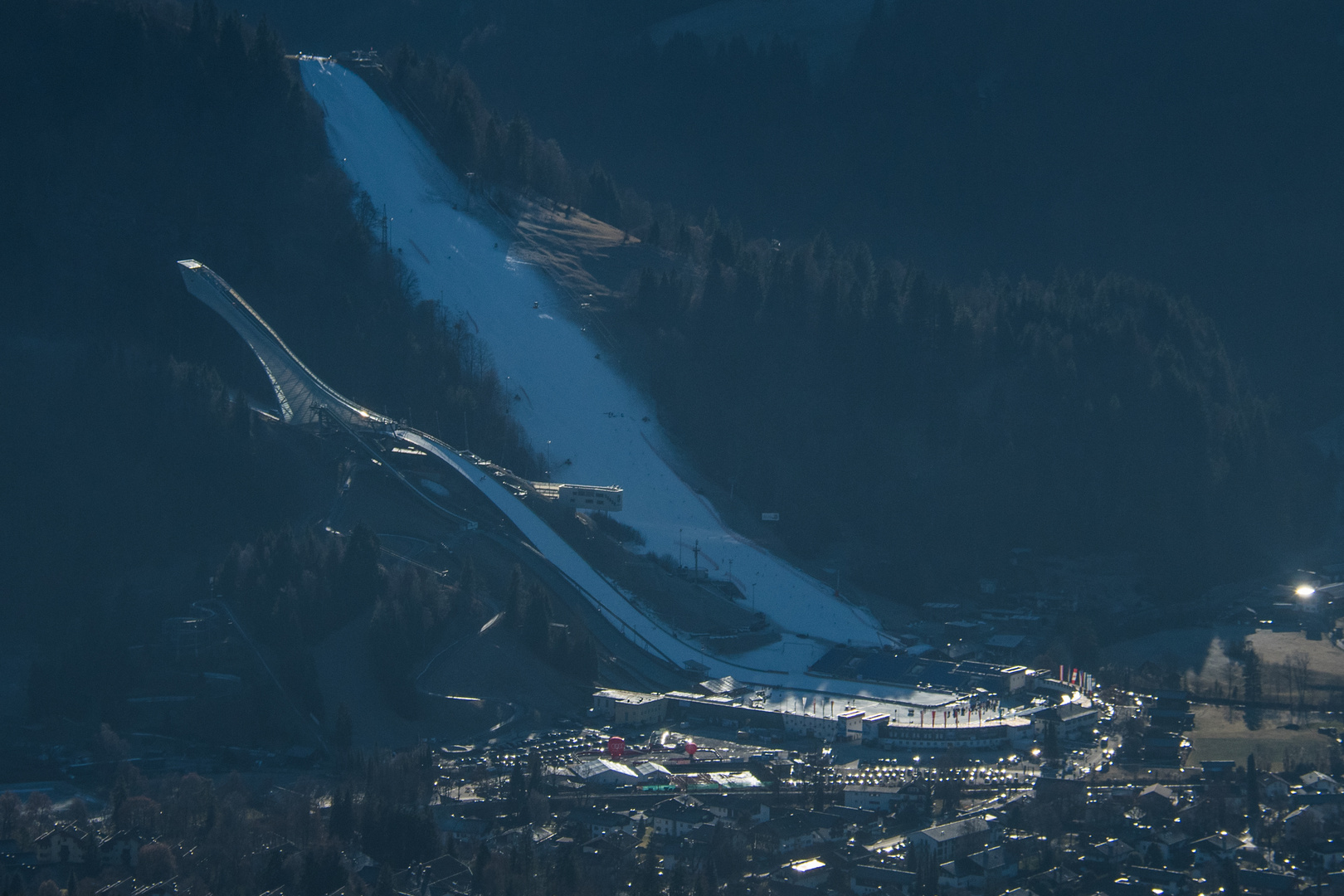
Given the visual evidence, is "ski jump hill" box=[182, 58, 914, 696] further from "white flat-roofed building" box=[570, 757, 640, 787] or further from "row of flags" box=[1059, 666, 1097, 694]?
"white flat-roofed building" box=[570, 757, 640, 787]

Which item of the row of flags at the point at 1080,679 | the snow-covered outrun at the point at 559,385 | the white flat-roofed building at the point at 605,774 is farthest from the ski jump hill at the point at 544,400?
the white flat-roofed building at the point at 605,774

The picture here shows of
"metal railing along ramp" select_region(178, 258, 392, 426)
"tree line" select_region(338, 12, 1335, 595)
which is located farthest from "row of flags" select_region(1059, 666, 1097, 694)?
"metal railing along ramp" select_region(178, 258, 392, 426)

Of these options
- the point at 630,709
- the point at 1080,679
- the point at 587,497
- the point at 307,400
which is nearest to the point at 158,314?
the point at 307,400

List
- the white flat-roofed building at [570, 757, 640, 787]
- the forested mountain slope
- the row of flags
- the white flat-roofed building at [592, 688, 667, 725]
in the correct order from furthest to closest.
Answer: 1. the forested mountain slope
2. the row of flags
3. the white flat-roofed building at [592, 688, 667, 725]
4. the white flat-roofed building at [570, 757, 640, 787]

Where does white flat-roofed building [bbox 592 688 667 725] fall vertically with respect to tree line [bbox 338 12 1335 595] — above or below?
below

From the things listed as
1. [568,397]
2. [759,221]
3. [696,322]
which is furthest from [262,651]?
[759,221]

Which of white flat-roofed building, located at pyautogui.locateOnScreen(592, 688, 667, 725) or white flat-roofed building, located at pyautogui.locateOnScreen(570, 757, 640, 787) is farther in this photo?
white flat-roofed building, located at pyautogui.locateOnScreen(592, 688, 667, 725)
